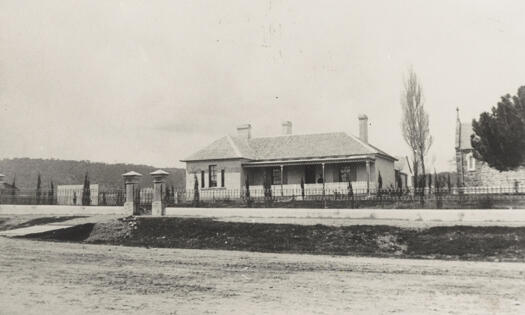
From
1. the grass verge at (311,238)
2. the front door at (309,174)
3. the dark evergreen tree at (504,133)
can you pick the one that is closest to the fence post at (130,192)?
the grass verge at (311,238)

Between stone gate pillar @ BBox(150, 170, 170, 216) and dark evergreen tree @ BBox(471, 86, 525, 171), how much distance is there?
1411cm

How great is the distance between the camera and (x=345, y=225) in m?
16.1

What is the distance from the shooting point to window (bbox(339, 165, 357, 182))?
100 feet

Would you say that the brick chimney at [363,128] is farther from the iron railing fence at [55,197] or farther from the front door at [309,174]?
the iron railing fence at [55,197]

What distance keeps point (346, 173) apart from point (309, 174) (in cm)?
250

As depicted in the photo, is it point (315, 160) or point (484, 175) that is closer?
point (315, 160)

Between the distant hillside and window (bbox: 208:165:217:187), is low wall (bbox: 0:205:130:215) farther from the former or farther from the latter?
the distant hillside

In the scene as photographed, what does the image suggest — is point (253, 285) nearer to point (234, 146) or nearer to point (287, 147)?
point (287, 147)

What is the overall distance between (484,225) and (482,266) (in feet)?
15.1

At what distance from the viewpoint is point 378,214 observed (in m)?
18.5

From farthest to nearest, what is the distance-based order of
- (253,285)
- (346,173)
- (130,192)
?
(346,173) → (130,192) → (253,285)

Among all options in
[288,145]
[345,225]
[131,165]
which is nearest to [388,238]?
[345,225]

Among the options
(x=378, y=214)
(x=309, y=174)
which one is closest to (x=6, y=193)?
(x=309, y=174)

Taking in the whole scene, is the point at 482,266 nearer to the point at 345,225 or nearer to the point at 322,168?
the point at 345,225
